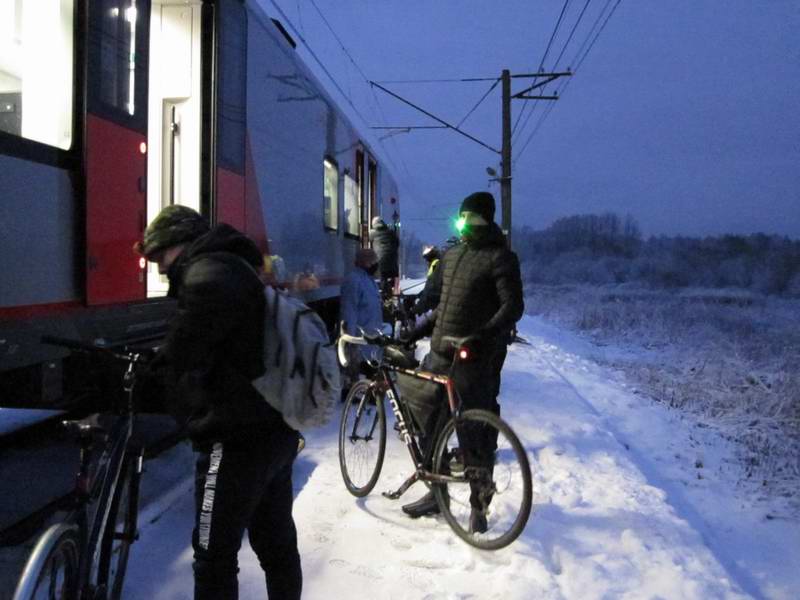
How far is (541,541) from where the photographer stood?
384 centimetres

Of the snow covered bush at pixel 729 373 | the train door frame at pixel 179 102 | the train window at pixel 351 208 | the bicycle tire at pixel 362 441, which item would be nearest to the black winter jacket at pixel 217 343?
the bicycle tire at pixel 362 441

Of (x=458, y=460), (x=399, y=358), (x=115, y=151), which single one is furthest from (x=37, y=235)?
(x=458, y=460)

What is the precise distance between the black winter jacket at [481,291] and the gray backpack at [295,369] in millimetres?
1723

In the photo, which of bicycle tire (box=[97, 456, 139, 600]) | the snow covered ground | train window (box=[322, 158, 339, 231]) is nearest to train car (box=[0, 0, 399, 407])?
bicycle tire (box=[97, 456, 139, 600])

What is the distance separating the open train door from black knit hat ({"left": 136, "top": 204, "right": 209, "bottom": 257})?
1562 mm

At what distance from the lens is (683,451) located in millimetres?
8805

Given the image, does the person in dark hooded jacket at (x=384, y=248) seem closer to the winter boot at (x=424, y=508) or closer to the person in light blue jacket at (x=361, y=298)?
the person in light blue jacket at (x=361, y=298)

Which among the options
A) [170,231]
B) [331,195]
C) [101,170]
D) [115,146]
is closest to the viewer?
[170,231]

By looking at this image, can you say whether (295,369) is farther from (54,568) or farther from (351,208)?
(351,208)

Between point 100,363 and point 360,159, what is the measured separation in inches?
346

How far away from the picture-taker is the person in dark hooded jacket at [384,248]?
9.11 m

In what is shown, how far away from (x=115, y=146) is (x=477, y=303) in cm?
226

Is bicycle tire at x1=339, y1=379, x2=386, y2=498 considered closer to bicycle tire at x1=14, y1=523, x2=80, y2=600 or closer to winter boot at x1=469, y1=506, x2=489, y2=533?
winter boot at x1=469, y1=506, x2=489, y2=533

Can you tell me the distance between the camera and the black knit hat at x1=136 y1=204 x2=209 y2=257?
2.30 metres
